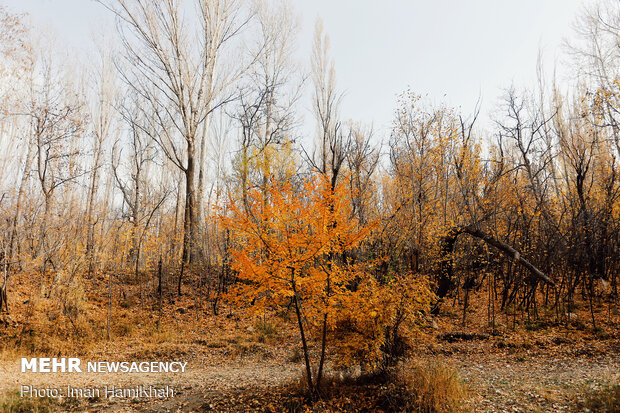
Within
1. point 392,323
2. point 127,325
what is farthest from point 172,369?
point 392,323

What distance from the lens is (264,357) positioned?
32.2 feet

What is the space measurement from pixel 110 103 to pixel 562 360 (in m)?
23.1

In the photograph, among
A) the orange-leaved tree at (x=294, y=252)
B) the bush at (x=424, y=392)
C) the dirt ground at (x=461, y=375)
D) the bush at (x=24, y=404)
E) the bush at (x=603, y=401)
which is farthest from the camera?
the dirt ground at (x=461, y=375)

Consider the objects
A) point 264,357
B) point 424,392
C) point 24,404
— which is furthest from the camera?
point 264,357

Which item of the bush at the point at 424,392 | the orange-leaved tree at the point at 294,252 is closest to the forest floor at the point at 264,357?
the bush at the point at 424,392

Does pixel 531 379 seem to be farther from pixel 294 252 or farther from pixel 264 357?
pixel 264 357

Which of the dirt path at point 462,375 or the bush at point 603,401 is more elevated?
the bush at point 603,401

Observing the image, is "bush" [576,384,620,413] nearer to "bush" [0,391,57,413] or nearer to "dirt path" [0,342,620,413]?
"dirt path" [0,342,620,413]

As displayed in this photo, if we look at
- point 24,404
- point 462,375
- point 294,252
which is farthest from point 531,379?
A: point 24,404

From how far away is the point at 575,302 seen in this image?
11703 millimetres

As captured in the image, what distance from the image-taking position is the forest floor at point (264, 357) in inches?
240

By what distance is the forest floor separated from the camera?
6105 mm

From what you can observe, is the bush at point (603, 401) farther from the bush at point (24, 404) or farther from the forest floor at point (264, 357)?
the bush at point (24, 404)

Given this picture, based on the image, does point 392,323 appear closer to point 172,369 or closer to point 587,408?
point 587,408
